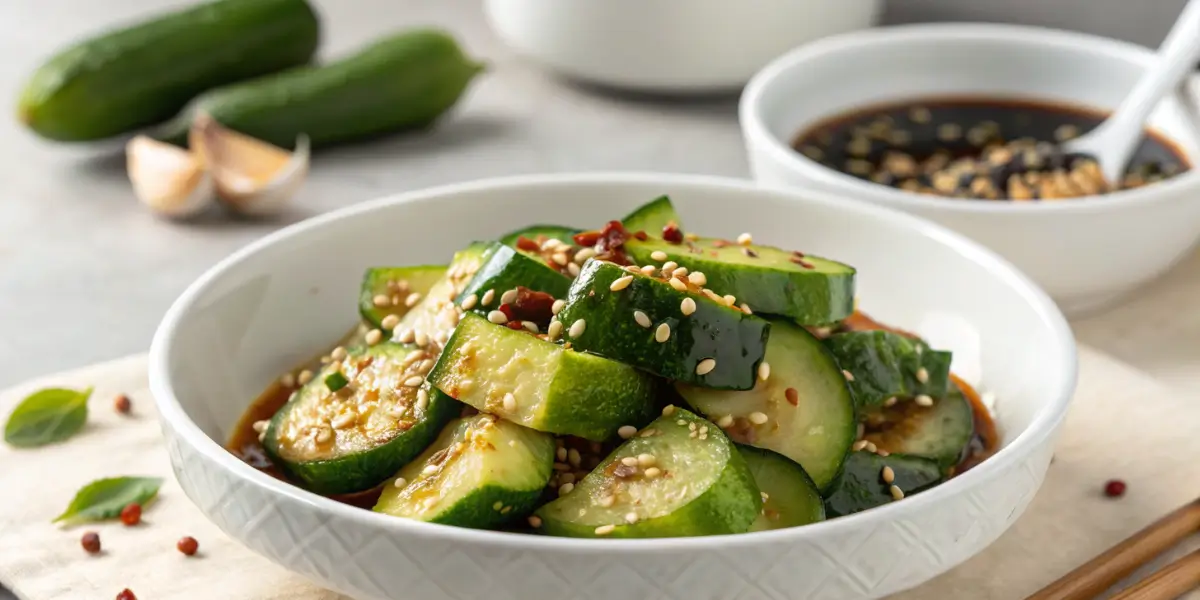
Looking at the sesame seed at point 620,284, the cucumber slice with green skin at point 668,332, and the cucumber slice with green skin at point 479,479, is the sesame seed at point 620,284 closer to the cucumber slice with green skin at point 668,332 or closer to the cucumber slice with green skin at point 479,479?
the cucumber slice with green skin at point 668,332

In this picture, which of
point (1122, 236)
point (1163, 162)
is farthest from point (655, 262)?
point (1163, 162)

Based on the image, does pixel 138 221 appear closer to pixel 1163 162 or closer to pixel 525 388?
pixel 525 388

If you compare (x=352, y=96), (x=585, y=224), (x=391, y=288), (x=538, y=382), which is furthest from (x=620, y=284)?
(x=352, y=96)

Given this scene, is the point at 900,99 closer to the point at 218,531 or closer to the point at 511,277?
the point at 511,277

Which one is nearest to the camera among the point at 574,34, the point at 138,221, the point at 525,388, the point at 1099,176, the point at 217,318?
the point at 525,388

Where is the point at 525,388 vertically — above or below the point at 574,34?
above

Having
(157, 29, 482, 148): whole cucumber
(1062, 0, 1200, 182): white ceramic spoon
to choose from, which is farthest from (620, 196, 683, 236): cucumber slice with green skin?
(157, 29, 482, 148): whole cucumber

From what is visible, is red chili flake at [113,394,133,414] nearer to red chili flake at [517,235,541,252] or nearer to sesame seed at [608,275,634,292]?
red chili flake at [517,235,541,252]
